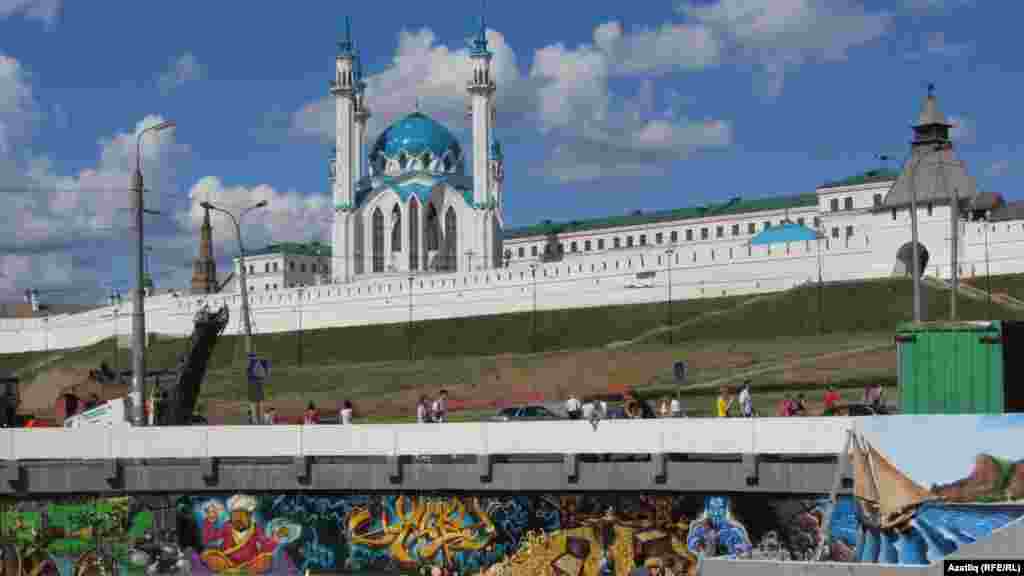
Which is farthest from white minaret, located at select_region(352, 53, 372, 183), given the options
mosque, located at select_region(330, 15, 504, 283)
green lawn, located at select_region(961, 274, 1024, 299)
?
green lawn, located at select_region(961, 274, 1024, 299)

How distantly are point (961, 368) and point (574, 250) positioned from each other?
160643 mm

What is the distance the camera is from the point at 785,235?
130875mm

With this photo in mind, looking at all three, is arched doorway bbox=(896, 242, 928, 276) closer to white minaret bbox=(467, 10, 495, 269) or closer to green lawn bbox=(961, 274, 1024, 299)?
green lawn bbox=(961, 274, 1024, 299)

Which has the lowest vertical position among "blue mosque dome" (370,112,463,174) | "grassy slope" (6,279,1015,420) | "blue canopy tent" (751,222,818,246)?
"grassy slope" (6,279,1015,420)

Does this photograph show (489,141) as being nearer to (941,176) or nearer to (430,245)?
(430,245)

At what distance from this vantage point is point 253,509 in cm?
3709

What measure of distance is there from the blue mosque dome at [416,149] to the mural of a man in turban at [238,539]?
126 m

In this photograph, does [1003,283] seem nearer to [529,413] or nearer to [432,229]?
[529,413]

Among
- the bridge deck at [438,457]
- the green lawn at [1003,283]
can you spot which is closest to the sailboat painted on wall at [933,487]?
the bridge deck at [438,457]

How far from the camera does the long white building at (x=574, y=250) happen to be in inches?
4331

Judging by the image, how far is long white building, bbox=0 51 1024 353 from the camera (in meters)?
110

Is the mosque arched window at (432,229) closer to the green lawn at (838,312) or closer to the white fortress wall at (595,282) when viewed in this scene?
the white fortress wall at (595,282)

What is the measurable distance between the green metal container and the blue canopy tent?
301 ft

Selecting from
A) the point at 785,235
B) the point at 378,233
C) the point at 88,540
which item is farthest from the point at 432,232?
the point at 88,540
